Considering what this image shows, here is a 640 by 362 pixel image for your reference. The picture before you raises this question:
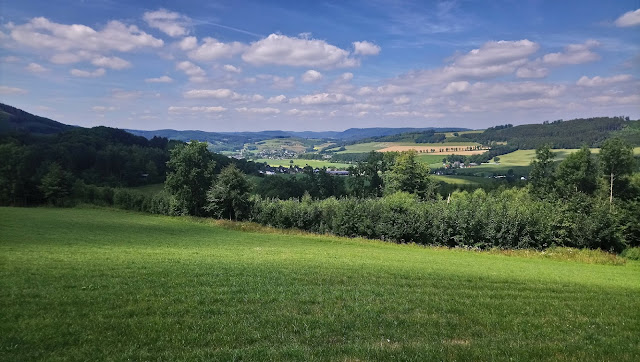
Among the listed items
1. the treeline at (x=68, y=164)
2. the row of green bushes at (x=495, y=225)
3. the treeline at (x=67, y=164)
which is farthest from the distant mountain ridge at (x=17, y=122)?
the row of green bushes at (x=495, y=225)

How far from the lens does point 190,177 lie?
80.4 metres

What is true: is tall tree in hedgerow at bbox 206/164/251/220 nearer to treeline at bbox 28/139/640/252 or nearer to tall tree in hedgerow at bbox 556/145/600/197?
treeline at bbox 28/139/640/252

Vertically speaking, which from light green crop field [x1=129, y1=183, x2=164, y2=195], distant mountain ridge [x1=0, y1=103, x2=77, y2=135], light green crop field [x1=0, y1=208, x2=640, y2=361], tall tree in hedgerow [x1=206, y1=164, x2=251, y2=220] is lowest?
light green crop field [x1=129, y1=183, x2=164, y2=195]

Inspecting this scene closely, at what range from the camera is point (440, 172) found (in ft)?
584

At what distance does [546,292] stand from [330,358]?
44.1 feet

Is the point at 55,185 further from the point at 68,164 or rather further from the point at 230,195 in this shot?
the point at 230,195

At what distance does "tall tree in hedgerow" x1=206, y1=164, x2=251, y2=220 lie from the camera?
7438cm

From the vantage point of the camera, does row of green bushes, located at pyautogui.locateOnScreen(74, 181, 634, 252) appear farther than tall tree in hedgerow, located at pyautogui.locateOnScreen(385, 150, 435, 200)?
No

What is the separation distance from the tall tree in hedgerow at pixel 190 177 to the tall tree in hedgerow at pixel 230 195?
6.87m

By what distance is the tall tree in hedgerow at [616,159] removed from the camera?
80.2 meters

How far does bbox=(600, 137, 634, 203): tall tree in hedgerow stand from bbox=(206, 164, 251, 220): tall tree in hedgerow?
7651cm

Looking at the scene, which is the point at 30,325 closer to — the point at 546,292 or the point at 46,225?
the point at 546,292

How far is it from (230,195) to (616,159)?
82.4 m

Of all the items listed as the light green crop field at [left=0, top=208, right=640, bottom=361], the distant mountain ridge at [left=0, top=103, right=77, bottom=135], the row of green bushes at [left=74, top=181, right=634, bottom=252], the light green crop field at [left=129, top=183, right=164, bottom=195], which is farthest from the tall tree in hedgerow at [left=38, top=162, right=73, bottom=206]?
the light green crop field at [left=0, top=208, right=640, bottom=361]
